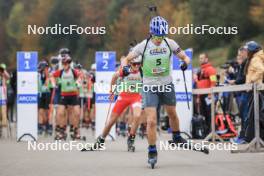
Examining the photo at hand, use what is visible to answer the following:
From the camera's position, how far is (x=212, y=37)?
73.9 m

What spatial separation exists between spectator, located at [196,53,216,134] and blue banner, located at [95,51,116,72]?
2.46m

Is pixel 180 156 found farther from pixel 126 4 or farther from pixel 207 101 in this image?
pixel 126 4

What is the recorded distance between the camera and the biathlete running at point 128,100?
16.5 m

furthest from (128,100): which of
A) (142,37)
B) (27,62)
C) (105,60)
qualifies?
(142,37)

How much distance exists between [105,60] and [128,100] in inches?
185

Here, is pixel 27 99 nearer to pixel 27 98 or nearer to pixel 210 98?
pixel 27 98

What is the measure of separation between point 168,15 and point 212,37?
4.84 metres

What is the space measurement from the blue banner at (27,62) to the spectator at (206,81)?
460 centimetres

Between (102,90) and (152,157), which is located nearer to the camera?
(152,157)

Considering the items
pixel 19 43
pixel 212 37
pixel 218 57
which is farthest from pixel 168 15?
pixel 19 43

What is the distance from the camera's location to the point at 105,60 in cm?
2202

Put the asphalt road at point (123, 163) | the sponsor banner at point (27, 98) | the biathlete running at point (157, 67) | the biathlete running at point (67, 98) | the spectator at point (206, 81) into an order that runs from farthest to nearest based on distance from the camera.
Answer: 1. the spectator at point (206, 81)
2. the sponsor banner at point (27, 98)
3. the biathlete running at point (67, 98)
4. the biathlete running at point (157, 67)
5. the asphalt road at point (123, 163)

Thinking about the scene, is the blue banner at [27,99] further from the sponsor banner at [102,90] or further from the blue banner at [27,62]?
the sponsor banner at [102,90]
